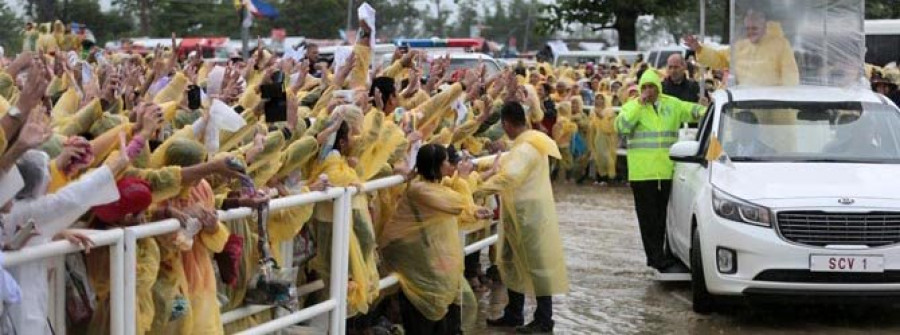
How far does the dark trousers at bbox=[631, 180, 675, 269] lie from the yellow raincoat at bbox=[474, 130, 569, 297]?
2.38 meters

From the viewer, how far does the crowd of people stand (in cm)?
499

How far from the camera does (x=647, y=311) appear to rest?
1012 cm

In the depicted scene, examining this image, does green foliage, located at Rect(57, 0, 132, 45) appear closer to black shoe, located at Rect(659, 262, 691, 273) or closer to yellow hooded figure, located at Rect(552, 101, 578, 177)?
yellow hooded figure, located at Rect(552, 101, 578, 177)

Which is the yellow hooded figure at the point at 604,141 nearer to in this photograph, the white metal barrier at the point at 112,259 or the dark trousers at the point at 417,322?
the dark trousers at the point at 417,322

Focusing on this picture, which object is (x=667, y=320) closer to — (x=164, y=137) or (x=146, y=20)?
(x=164, y=137)

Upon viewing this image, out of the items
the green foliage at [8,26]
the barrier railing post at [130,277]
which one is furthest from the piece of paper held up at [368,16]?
the green foliage at [8,26]

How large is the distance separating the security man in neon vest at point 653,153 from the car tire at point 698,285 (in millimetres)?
1168

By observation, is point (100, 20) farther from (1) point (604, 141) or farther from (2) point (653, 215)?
(2) point (653, 215)

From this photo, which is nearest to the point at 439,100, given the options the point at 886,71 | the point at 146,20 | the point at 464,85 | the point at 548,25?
the point at 464,85

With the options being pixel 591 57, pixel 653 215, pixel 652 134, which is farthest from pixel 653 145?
pixel 591 57

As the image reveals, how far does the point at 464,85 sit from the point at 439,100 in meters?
1.34

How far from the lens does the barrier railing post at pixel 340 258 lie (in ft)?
23.3

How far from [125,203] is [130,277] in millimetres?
270

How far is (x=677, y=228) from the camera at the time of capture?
432 inches
